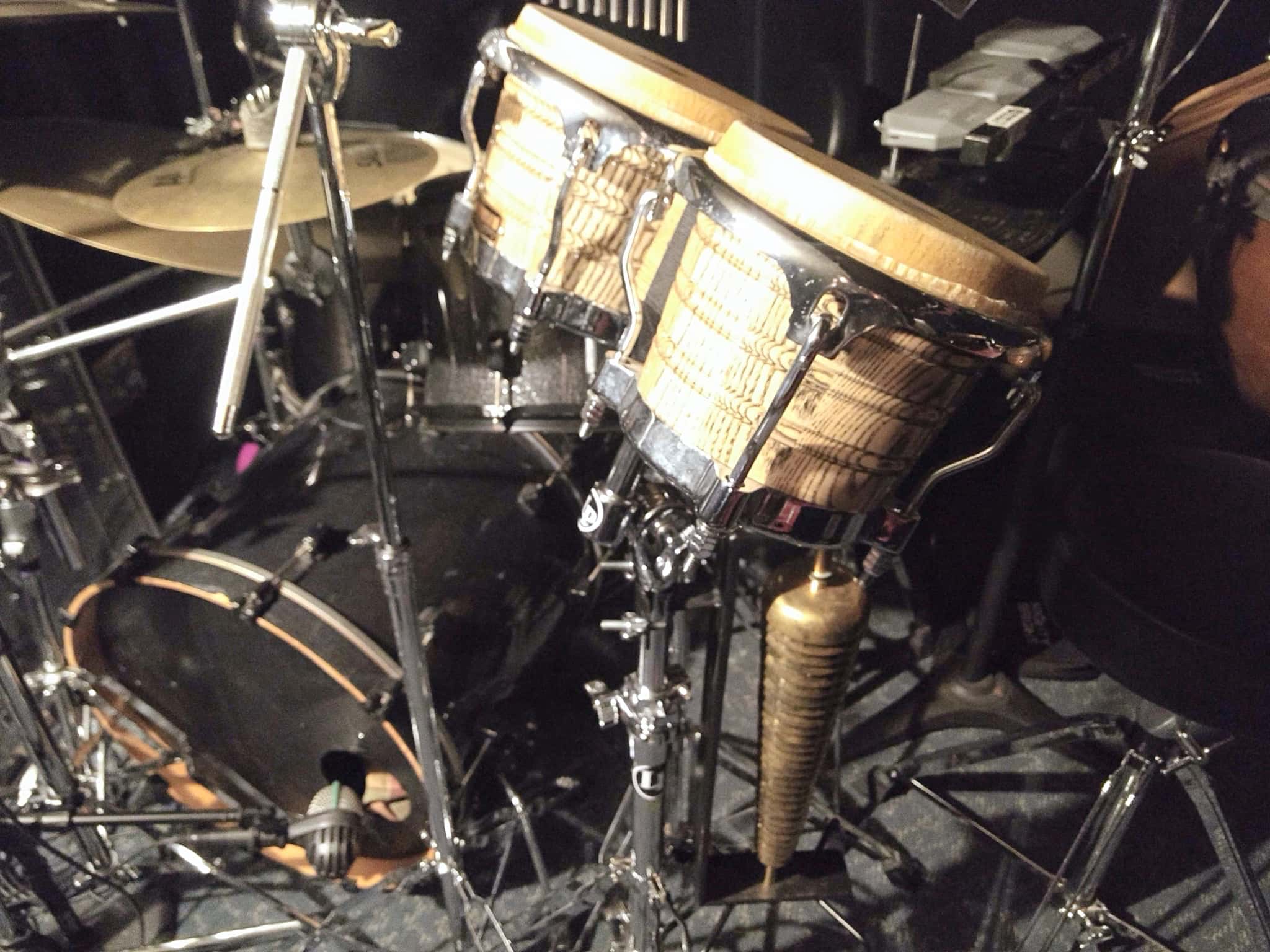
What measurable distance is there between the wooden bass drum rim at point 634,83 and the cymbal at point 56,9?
0.53m

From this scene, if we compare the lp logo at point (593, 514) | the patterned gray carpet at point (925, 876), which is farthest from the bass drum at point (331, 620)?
the lp logo at point (593, 514)

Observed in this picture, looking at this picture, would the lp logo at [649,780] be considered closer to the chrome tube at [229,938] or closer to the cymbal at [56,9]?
the chrome tube at [229,938]

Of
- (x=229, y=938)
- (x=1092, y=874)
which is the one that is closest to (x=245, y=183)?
(x=229, y=938)

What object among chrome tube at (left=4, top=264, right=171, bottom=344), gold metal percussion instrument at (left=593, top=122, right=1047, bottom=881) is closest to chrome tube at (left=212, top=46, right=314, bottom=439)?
gold metal percussion instrument at (left=593, top=122, right=1047, bottom=881)

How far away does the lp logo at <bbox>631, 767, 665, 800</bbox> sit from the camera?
862 millimetres

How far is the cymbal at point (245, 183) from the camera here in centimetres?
93

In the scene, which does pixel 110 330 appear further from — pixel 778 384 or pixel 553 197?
pixel 778 384

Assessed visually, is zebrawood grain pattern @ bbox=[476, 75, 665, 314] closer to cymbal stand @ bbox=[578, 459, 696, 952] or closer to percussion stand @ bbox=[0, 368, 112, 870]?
cymbal stand @ bbox=[578, 459, 696, 952]

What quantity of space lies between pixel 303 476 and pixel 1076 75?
1131 mm

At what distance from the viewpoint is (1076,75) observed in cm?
104

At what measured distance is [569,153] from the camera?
795 millimetres

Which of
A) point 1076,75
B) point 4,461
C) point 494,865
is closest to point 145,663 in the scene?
point 4,461

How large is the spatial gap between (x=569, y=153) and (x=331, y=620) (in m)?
0.66

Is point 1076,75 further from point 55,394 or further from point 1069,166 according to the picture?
point 55,394
